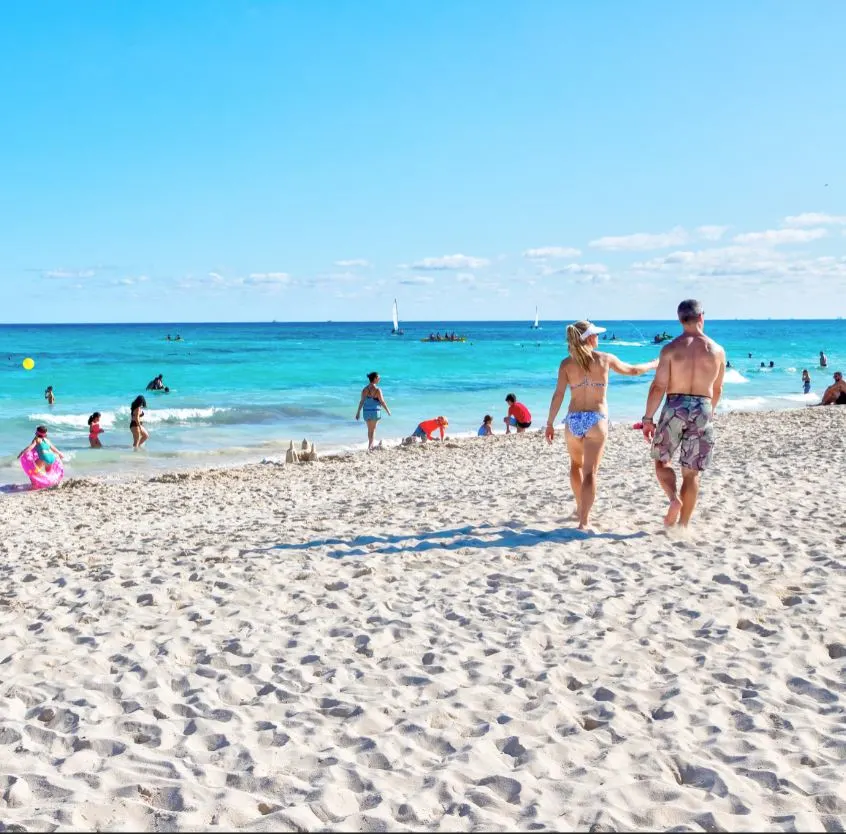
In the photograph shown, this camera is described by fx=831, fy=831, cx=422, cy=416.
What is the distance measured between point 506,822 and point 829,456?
380 inches

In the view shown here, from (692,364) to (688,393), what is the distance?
234 millimetres

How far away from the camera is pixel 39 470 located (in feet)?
41.4

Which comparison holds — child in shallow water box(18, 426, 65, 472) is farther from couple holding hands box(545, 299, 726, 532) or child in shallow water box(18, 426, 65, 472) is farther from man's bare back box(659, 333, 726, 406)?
man's bare back box(659, 333, 726, 406)

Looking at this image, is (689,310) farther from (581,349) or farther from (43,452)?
(43,452)

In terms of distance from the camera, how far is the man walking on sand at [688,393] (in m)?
6.02

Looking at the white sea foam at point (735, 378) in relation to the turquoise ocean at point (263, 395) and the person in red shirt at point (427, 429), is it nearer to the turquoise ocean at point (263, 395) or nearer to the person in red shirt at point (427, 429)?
the turquoise ocean at point (263, 395)

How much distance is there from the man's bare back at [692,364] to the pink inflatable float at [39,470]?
10010 mm

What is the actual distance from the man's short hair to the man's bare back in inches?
5.0

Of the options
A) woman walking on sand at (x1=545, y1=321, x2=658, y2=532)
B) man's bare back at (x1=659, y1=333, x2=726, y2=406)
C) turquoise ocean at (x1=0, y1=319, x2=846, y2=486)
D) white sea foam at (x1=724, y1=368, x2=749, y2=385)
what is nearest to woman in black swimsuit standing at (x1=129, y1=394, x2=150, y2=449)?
turquoise ocean at (x1=0, y1=319, x2=846, y2=486)

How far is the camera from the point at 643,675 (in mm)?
3947

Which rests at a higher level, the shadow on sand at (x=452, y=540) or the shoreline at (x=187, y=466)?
the shadow on sand at (x=452, y=540)

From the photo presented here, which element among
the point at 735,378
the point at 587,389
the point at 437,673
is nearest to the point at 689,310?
the point at 587,389

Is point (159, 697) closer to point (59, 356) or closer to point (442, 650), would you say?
point (442, 650)

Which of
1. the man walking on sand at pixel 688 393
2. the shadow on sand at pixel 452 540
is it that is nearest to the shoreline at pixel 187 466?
the shadow on sand at pixel 452 540
